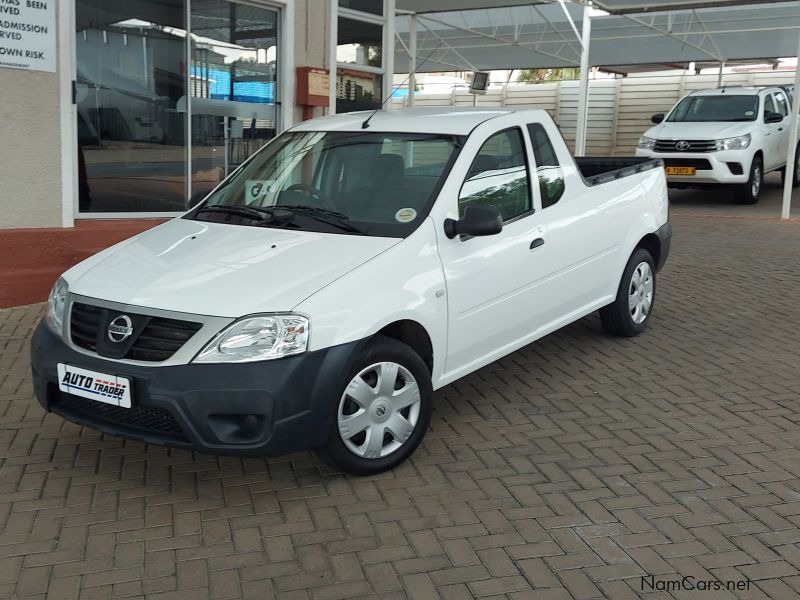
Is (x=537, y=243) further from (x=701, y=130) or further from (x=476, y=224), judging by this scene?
(x=701, y=130)

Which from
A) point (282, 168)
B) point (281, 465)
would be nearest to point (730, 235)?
point (282, 168)

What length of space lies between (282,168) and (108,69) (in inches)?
151

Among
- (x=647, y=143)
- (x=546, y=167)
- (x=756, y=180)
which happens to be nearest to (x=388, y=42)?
(x=647, y=143)

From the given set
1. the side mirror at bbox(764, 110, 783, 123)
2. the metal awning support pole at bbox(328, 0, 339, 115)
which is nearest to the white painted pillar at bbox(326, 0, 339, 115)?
the metal awning support pole at bbox(328, 0, 339, 115)

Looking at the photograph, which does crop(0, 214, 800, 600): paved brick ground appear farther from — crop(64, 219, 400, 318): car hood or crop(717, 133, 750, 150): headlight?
crop(717, 133, 750, 150): headlight

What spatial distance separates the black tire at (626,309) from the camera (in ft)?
21.5

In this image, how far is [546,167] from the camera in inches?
220

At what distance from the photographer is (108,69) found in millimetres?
8281

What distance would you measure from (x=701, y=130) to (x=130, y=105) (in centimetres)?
991

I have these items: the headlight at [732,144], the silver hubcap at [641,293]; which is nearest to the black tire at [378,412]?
the silver hubcap at [641,293]

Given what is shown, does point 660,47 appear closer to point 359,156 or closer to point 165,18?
point 165,18

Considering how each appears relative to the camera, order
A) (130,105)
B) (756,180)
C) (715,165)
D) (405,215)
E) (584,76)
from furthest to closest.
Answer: (584,76), (756,180), (715,165), (130,105), (405,215)

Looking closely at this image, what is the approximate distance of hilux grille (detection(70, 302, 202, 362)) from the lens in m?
3.84

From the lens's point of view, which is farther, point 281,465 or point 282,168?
point 282,168
